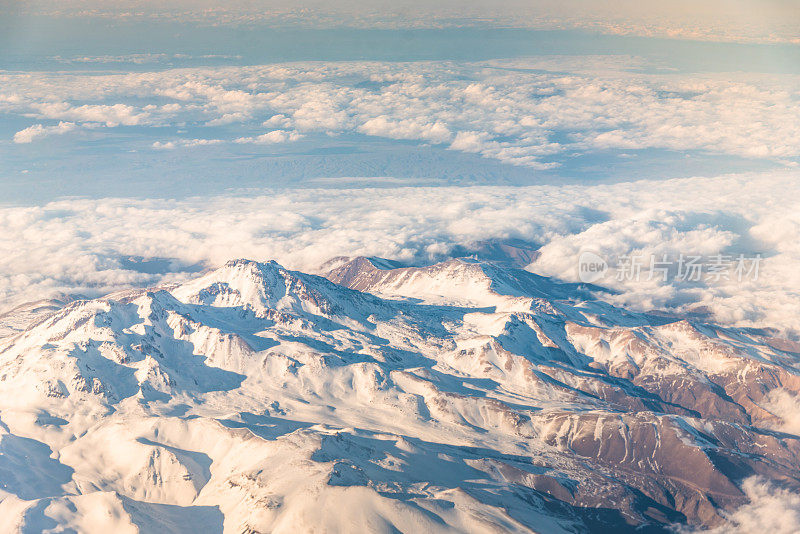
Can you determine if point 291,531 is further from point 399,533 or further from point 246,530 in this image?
point 399,533

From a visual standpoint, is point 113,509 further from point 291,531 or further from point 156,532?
point 291,531

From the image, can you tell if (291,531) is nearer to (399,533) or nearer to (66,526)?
(399,533)

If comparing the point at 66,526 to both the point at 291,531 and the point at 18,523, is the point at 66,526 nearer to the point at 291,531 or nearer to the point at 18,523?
the point at 18,523

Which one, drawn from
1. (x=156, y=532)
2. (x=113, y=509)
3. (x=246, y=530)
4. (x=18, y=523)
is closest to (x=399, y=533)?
(x=246, y=530)

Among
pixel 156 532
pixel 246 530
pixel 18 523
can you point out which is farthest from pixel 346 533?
pixel 18 523

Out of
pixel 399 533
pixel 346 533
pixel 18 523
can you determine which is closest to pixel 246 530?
pixel 346 533

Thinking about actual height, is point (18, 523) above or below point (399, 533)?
above
